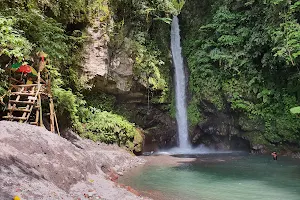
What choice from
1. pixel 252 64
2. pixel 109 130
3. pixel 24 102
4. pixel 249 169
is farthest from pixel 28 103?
pixel 252 64

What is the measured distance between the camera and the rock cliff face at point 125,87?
1614 centimetres

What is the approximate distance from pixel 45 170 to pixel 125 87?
34.2ft

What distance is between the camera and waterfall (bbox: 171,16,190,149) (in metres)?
20.2

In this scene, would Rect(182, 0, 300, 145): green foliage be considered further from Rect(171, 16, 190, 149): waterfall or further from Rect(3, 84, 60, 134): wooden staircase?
Rect(3, 84, 60, 134): wooden staircase

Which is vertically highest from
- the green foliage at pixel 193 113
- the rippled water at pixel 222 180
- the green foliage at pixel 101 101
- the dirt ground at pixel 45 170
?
the green foliage at pixel 101 101

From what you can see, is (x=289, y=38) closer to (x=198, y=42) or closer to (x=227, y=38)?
(x=227, y=38)

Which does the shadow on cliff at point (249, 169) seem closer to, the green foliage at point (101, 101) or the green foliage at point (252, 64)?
the green foliage at point (252, 64)

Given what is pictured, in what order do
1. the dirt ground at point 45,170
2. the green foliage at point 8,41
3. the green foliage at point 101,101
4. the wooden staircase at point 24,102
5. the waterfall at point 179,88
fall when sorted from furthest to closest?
the waterfall at point 179,88 → the green foliage at point 101,101 → the wooden staircase at point 24,102 → the green foliage at point 8,41 → the dirt ground at point 45,170

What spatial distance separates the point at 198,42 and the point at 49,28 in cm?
1123

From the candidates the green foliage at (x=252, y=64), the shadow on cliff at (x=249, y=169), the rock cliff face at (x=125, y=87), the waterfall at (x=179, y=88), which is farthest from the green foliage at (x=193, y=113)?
the shadow on cliff at (x=249, y=169)

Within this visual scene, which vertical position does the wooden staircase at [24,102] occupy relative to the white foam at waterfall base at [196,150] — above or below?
above

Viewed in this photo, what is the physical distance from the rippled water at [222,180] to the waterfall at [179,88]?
17.6ft

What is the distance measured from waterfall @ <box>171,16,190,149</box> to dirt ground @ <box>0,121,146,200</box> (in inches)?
395

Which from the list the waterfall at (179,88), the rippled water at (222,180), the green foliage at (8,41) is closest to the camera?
the rippled water at (222,180)
